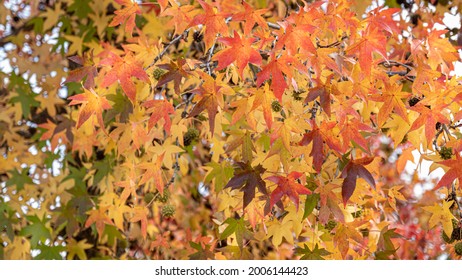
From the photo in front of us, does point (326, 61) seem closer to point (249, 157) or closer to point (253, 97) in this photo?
point (253, 97)

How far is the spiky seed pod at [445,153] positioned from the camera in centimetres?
215

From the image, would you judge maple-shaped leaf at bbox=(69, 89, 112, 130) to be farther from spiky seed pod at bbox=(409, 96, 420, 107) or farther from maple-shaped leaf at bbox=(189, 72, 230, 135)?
spiky seed pod at bbox=(409, 96, 420, 107)

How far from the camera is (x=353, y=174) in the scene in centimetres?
193

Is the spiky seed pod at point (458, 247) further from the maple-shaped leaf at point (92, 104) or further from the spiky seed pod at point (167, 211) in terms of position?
the maple-shaped leaf at point (92, 104)

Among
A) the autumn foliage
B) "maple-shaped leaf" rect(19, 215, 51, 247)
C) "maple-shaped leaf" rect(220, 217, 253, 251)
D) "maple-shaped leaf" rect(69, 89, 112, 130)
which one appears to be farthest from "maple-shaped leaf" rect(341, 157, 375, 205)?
"maple-shaped leaf" rect(19, 215, 51, 247)

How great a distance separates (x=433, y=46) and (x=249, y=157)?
79 cm

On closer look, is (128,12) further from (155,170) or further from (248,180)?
(248,180)

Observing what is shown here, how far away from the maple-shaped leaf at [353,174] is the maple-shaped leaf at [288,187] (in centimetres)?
11

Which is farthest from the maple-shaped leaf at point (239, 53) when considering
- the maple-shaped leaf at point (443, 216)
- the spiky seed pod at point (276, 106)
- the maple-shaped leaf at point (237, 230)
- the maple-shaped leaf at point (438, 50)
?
the maple-shaped leaf at point (443, 216)

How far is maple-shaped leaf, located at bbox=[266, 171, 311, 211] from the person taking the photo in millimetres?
1930

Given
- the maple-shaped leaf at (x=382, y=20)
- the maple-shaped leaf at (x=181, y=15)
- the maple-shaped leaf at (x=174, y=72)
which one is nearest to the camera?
the maple-shaped leaf at (x=174, y=72)

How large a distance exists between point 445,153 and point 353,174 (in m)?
0.43

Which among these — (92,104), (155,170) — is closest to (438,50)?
(155,170)

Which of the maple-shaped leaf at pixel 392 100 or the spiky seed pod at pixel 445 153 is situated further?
the spiky seed pod at pixel 445 153
